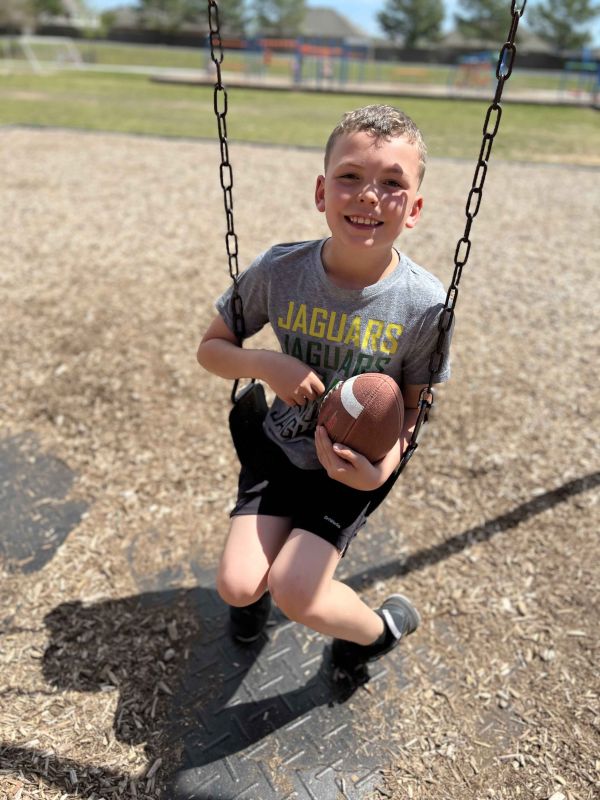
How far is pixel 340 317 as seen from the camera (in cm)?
208

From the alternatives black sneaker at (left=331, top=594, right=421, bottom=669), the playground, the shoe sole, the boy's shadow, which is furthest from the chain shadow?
the boy's shadow

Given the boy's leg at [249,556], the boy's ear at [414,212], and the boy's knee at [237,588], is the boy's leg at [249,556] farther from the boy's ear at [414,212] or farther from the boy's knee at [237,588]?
the boy's ear at [414,212]

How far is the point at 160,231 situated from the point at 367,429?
559 centimetres

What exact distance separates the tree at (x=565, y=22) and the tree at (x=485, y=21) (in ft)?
12.9

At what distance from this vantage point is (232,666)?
249 cm

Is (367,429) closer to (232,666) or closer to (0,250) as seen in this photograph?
(232,666)

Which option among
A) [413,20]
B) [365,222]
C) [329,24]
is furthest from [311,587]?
[329,24]

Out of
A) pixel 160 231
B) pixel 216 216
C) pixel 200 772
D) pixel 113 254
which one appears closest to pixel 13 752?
pixel 200 772

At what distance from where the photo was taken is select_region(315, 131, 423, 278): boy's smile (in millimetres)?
1886

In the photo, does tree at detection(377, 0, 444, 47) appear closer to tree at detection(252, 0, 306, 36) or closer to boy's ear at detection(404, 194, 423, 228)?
tree at detection(252, 0, 306, 36)

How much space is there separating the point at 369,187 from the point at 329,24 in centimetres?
9973

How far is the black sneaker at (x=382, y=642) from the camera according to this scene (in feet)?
7.84

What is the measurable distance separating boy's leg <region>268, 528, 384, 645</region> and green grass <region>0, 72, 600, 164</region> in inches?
440

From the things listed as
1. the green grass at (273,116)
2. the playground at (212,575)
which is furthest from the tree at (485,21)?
the playground at (212,575)
